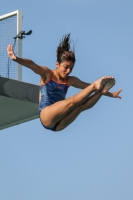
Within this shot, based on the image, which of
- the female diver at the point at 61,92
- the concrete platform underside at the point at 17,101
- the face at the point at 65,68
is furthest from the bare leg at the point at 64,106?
the concrete platform underside at the point at 17,101

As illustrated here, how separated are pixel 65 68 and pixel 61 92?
481 mm

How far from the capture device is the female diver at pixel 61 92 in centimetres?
1470

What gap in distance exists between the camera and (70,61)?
15148 millimetres

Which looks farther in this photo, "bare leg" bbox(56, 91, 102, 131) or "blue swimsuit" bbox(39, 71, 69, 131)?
"blue swimsuit" bbox(39, 71, 69, 131)

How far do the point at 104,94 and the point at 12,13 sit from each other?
831cm

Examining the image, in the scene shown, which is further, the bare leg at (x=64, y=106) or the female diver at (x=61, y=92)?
the female diver at (x=61, y=92)

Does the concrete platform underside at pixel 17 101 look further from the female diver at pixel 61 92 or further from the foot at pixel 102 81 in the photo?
the foot at pixel 102 81

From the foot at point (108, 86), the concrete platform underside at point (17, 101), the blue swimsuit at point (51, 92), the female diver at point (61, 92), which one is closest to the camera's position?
the foot at point (108, 86)

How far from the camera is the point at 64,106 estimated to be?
48.5ft

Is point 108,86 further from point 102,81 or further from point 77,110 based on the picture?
point 77,110

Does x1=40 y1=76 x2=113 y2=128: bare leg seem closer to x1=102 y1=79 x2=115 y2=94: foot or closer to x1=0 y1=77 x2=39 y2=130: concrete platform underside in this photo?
x1=102 y1=79 x2=115 y2=94: foot

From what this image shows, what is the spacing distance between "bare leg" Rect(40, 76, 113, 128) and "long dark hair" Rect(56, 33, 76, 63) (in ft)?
2.61

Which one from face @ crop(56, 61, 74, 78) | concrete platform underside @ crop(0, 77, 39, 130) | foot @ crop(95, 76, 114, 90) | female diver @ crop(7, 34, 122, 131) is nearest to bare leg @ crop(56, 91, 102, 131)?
female diver @ crop(7, 34, 122, 131)

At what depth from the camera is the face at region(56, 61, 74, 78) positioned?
15133 mm
